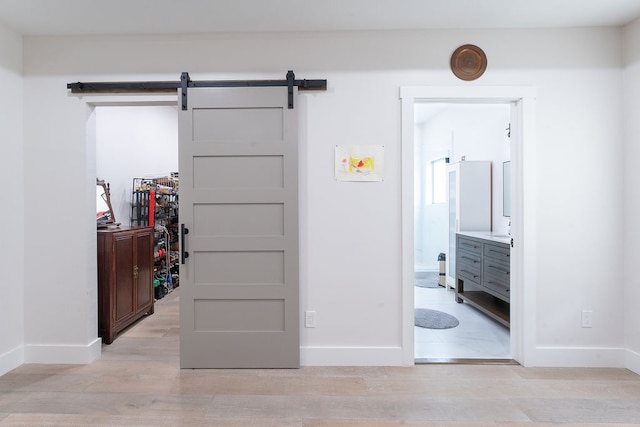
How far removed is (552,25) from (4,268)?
4568 mm

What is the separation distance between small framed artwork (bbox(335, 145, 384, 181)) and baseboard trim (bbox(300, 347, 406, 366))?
1.35 m

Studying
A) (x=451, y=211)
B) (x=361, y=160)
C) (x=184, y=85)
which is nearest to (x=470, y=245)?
(x=451, y=211)

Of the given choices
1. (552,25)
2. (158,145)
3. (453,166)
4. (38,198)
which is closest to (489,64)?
(552,25)

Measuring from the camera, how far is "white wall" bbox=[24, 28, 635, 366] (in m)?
2.69

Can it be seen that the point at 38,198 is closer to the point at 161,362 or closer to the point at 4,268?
the point at 4,268

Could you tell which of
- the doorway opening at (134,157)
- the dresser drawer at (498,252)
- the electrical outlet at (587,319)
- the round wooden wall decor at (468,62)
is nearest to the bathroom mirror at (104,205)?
the doorway opening at (134,157)

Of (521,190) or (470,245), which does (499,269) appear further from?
(521,190)

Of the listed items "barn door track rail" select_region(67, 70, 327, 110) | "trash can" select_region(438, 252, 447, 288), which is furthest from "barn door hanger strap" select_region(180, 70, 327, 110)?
"trash can" select_region(438, 252, 447, 288)

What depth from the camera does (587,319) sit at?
2.69 m

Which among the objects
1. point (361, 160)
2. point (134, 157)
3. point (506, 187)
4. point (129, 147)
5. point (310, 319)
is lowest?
point (310, 319)

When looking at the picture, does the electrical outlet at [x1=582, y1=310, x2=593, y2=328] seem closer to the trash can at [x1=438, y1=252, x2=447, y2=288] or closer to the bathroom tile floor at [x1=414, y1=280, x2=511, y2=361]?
the bathroom tile floor at [x1=414, y1=280, x2=511, y2=361]

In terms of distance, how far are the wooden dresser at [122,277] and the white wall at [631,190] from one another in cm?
432

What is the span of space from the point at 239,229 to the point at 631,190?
302 cm

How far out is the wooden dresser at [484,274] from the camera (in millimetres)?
3445
